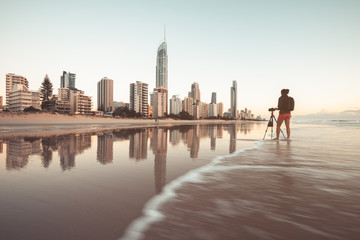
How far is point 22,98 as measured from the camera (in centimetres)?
15512

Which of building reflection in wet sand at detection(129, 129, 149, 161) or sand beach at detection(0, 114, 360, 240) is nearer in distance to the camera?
sand beach at detection(0, 114, 360, 240)

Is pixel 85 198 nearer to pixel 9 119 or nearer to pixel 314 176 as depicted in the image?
pixel 314 176

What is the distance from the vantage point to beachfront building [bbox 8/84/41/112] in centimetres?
15512

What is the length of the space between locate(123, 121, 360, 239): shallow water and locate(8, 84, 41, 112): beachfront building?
652ft

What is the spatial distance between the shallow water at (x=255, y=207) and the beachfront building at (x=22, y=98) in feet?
652

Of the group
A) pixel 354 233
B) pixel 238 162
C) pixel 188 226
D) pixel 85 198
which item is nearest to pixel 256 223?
pixel 188 226

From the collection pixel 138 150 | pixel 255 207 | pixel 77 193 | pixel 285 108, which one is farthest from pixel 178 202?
pixel 285 108

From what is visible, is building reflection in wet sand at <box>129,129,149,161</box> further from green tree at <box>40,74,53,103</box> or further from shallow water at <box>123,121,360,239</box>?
green tree at <box>40,74,53,103</box>

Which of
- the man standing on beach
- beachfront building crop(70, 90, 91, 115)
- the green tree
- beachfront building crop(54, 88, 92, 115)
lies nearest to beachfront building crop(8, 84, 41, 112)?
beachfront building crop(54, 88, 92, 115)

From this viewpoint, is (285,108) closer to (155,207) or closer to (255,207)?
(255,207)

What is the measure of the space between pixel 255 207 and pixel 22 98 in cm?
20154

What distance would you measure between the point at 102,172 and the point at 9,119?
156 feet

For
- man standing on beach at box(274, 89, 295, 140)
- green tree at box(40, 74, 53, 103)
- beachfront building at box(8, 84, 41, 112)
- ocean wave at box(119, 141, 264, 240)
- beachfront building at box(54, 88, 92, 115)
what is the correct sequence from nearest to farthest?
ocean wave at box(119, 141, 264, 240) → man standing on beach at box(274, 89, 295, 140) → green tree at box(40, 74, 53, 103) → beachfront building at box(8, 84, 41, 112) → beachfront building at box(54, 88, 92, 115)

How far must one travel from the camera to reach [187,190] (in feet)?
10.2
